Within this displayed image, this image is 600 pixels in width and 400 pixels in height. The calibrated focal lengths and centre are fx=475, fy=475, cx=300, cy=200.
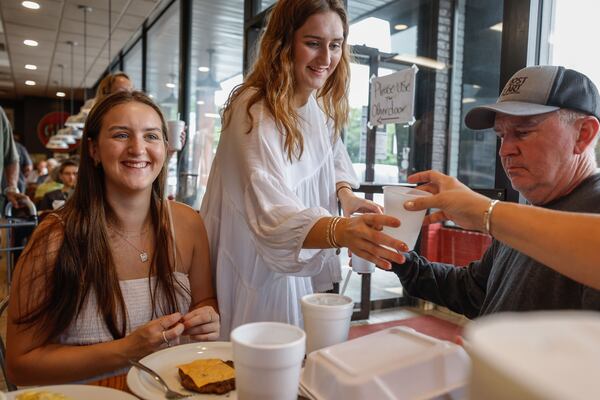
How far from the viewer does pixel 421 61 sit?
357 cm

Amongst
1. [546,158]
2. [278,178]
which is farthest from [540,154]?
[278,178]

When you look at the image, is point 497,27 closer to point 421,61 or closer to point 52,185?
point 421,61

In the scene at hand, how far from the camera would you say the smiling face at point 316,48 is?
148cm

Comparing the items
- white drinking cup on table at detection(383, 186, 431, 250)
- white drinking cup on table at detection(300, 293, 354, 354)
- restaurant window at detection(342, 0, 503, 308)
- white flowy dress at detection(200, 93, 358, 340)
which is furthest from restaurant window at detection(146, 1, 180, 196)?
white drinking cup on table at detection(300, 293, 354, 354)

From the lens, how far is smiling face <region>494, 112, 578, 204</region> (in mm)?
1221

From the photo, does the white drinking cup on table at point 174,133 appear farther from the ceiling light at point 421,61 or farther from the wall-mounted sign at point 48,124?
the wall-mounted sign at point 48,124

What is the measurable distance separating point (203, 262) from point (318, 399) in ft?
3.18

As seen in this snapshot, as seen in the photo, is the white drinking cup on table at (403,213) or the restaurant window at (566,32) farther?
the restaurant window at (566,32)

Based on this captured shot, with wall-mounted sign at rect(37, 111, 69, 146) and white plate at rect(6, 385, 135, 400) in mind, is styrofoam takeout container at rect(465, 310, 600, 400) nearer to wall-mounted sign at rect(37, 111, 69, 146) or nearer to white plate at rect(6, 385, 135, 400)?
white plate at rect(6, 385, 135, 400)

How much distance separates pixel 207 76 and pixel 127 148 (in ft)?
16.5

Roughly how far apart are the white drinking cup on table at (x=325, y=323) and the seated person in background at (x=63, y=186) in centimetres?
442

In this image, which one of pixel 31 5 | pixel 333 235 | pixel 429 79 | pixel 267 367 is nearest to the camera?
pixel 267 367

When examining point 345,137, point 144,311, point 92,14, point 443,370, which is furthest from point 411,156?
point 92,14

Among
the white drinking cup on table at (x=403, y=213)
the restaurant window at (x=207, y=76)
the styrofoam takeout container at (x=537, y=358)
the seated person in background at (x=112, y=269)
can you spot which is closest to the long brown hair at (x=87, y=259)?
the seated person in background at (x=112, y=269)
